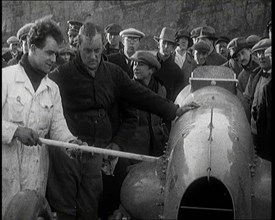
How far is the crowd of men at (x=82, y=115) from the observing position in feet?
20.2

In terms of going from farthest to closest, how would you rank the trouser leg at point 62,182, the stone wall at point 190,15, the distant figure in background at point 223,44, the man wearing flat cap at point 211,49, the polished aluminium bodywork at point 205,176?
the stone wall at point 190,15 → the distant figure in background at point 223,44 → the man wearing flat cap at point 211,49 → the trouser leg at point 62,182 → the polished aluminium bodywork at point 205,176

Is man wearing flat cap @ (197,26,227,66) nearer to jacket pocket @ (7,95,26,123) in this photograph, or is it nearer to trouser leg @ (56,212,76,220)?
trouser leg @ (56,212,76,220)

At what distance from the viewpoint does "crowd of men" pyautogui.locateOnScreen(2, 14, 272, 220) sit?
20.2 feet

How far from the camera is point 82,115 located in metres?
7.31

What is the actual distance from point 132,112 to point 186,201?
1768 millimetres

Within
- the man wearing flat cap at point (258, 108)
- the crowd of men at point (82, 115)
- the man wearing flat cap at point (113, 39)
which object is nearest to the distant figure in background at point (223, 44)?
the man wearing flat cap at point (113, 39)

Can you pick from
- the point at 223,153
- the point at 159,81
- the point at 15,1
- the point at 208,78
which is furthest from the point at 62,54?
the point at 15,1

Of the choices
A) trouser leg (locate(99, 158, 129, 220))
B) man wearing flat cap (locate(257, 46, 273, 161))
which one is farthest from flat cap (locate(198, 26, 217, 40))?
trouser leg (locate(99, 158, 129, 220))

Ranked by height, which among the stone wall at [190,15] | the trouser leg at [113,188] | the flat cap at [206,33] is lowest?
the trouser leg at [113,188]

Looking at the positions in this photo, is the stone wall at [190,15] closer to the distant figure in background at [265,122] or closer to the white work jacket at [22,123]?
the distant figure in background at [265,122]

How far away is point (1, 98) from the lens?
598cm

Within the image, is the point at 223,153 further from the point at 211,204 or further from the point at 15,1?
the point at 15,1

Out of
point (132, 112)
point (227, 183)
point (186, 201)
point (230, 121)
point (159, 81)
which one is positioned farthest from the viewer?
point (159, 81)

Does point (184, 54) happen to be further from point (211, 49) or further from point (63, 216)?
point (63, 216)
